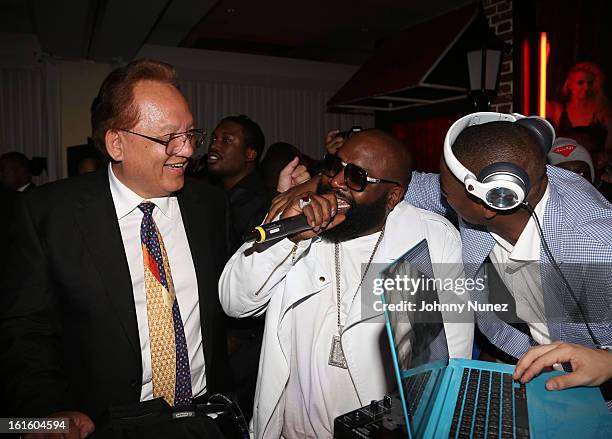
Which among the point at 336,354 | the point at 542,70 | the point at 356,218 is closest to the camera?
the point at 336,354

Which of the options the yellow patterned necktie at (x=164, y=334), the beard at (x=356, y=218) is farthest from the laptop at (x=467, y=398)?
the yellow patterned necktie at (x=164, y=334)

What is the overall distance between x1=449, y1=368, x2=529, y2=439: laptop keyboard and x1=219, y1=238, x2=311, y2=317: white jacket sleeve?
2.29 feet

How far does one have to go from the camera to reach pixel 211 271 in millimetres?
1836

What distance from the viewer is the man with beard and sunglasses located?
1.66 meters

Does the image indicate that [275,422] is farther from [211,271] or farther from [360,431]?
[360,431]

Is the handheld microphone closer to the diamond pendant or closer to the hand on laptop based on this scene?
the diamond pendant

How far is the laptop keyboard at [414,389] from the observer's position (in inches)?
33.8

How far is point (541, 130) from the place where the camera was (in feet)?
5.27

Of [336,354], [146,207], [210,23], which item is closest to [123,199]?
[146,207]

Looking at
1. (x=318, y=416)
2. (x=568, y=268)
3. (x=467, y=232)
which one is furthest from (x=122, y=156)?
(x=568, y=268)

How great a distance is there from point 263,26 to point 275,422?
24.9ft

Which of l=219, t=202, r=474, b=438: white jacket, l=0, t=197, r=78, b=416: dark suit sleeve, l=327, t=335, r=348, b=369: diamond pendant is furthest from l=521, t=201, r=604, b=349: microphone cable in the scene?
l=0, t=197, r=78, b=416: dark suit sleeve

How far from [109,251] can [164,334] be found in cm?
35

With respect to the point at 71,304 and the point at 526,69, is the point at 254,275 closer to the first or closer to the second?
the point at 71,304
